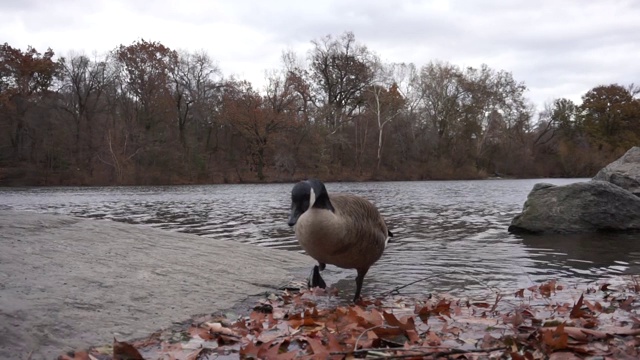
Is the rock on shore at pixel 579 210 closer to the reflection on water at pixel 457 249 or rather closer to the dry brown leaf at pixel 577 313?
the reflection on water at pixel 457 249

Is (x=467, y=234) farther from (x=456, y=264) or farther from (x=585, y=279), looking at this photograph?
(x=585, y=279)

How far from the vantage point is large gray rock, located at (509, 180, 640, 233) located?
12.0 m

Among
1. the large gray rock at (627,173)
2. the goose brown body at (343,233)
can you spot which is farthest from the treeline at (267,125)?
the goose brown body at (343,233)

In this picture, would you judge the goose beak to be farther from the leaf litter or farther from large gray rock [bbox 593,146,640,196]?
large gray rock [bbox 593,146,640,196]

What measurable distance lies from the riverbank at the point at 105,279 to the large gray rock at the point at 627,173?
574 inches

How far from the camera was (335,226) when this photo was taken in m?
4.80

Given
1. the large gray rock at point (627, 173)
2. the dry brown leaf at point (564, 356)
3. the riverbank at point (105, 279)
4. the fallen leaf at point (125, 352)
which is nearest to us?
the dry brown leaf at point (564, 356)

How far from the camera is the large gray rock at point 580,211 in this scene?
11977 millimetres

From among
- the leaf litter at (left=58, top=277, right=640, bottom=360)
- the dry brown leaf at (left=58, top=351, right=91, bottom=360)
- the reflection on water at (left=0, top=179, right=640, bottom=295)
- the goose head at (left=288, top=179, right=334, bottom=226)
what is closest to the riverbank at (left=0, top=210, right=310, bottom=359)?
the dry brown leaf at (left=58, top=351, right=91, bottom=360)

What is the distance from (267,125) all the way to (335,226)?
52.5 m

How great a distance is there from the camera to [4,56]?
2010 inches

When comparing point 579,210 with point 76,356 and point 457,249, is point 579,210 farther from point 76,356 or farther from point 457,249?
point 76,356

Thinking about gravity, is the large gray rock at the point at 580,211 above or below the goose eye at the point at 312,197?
below

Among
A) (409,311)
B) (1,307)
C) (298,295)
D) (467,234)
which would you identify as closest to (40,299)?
(1,307)
